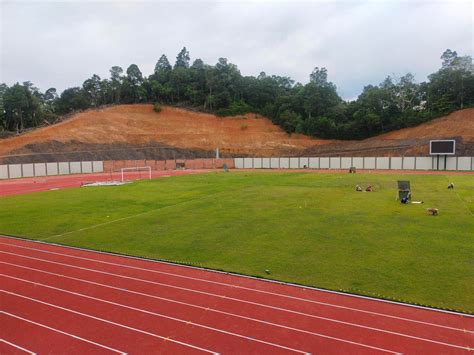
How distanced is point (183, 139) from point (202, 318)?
242 feet

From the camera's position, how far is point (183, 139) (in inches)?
3157

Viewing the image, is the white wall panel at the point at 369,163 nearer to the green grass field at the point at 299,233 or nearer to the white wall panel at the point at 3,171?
the green grass field at the point at 299,233

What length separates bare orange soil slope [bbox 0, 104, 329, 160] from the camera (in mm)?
72938

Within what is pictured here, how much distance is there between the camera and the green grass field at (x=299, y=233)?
1019cm

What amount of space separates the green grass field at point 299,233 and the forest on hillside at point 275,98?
175 ft

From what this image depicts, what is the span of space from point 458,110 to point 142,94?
7189cm

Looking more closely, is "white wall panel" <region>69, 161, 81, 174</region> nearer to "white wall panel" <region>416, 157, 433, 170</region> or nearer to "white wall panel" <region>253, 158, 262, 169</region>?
"white wall panel" <region>253, 158, 262, 169</region>

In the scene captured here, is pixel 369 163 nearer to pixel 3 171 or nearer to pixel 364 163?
pixel 364 163

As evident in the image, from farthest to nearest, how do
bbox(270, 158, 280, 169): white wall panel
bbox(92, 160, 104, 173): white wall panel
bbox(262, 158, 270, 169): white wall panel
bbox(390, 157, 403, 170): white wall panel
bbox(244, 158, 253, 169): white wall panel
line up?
bbox(244, 158, 253, 169): white wall panel
bbox(262, 158, 270, 169): white wall panel
bbox(270, 158, 280, 169): white wall panel
bbox(92, 160, 104, 173): white wall panel
bbox(390, 157, 403, 170): white wall panel

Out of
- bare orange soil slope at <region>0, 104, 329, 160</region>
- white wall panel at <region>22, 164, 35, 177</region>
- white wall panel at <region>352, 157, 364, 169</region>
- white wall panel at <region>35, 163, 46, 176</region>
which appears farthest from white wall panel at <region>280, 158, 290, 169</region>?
white wall panel at <region>22, 164, 35, 177</region>

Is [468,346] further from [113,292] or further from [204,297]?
[113,292]

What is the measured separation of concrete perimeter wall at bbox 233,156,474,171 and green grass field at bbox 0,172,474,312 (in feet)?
88.8

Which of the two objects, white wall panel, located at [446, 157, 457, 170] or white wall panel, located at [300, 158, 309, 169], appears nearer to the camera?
white wall panel, located at [446, 157, 457, 170]

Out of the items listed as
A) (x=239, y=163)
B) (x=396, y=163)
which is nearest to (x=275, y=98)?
(x=239, y=163)
